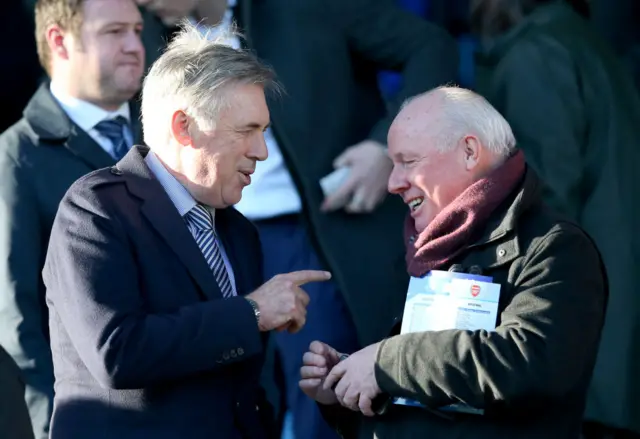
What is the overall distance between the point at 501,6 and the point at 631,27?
5.30 ft

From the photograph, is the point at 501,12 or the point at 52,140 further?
the point at 501,12

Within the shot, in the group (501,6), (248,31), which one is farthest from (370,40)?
(501,6)

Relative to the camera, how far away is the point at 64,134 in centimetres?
398

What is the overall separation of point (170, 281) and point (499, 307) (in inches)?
28.9

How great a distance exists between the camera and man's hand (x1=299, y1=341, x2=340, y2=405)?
3.18 m

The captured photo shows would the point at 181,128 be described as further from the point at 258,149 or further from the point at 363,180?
the point at 363,180

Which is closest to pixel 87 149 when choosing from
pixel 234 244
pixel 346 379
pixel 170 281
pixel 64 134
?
pixel 64 134

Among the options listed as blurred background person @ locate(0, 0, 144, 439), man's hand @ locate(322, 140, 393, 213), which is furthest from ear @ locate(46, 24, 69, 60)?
man's hand @ locate(322, 140, 393, 213)

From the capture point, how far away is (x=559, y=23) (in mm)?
4355

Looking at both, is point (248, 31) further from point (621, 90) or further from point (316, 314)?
point (621, 90)

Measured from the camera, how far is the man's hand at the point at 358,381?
9.90 ft

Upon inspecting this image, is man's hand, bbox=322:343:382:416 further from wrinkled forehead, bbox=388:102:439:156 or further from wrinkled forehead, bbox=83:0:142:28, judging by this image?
wrinkled forehead, bbox=83:0:142:28

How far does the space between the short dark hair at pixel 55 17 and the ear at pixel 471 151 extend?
1.59 meters

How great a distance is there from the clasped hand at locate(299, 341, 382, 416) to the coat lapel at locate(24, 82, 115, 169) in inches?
44.6
